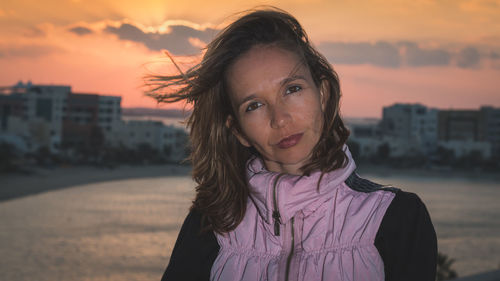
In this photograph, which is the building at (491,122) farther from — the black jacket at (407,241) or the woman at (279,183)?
the black jacket at (407,241)

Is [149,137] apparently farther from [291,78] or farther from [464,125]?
[291,78]

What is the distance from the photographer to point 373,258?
872 millimetres

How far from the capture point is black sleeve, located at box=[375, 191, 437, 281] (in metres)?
0.83

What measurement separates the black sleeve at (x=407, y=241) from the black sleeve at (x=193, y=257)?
1.04ft

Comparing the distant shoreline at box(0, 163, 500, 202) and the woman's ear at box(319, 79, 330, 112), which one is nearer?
the woman's ear at box(319, 79, 330, 112)

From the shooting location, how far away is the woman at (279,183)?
87cm

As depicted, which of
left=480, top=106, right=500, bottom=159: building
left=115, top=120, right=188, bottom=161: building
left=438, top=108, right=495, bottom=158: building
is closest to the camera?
left=115, top=120, right=188, bottom=161: building

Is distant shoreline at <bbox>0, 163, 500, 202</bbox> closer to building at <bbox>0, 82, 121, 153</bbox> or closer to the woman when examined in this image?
building at <bbox>0, 82, 121, 153</bbox>

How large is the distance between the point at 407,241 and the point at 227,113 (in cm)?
49

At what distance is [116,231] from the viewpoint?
20.3 meters

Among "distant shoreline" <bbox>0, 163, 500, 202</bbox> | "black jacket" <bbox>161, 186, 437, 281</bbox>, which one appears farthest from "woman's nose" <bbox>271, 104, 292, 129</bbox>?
"distant shoreline" <bbox>0, 163, 500, 202</bbox>

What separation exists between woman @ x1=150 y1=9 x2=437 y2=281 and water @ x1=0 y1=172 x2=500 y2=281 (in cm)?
1343

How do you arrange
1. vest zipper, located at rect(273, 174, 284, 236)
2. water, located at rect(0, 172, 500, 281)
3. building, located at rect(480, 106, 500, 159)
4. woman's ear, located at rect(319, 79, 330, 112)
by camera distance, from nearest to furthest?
vest zipper, located at rect(273, 174, 284, 236)
woman's ear, located at rect(319, 79, 330, 112)
water, located at rect(0, 172, 500, 281)
building, located at rect(480, 106, 500, 159)

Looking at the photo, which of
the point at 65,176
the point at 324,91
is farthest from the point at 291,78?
the point at 65,176
